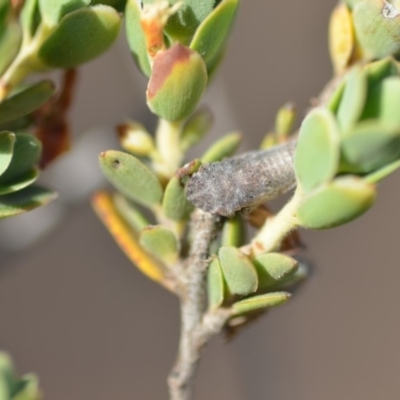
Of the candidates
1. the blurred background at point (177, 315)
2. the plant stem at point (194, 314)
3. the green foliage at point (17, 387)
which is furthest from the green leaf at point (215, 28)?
the blurred background at point (177, 315)

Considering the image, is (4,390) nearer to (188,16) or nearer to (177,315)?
(188,16)

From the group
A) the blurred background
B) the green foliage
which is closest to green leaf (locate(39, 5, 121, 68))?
the green foliage

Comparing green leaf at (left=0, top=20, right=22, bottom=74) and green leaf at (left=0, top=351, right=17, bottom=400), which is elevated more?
green leaf at (left=0, top=20, right=22, bottom=74)

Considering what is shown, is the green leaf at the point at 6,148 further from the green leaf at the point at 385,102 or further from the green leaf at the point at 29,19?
the green leaf at the point at 385,102

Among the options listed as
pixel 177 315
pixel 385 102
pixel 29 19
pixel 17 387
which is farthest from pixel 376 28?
pixel 177 315

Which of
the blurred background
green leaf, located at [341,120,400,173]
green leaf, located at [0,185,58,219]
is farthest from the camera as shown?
the blurred background

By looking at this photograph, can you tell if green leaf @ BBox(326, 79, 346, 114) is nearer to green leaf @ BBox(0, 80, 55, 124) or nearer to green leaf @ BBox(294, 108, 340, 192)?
green leaf @ BBox(294, 108, 340, 192)

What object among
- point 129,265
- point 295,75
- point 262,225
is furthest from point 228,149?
point 295,75

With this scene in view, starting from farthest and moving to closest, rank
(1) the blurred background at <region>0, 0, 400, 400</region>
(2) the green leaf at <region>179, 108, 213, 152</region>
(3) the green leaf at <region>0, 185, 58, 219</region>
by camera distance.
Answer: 1. (1) the blurred background at <region>0, 0, 400, 400</region>
2. (2) the green leaf at <region>179, 108, 213, 152</region>
3. (3) the green leaf at <region>0, 185, 58, 219</region>
